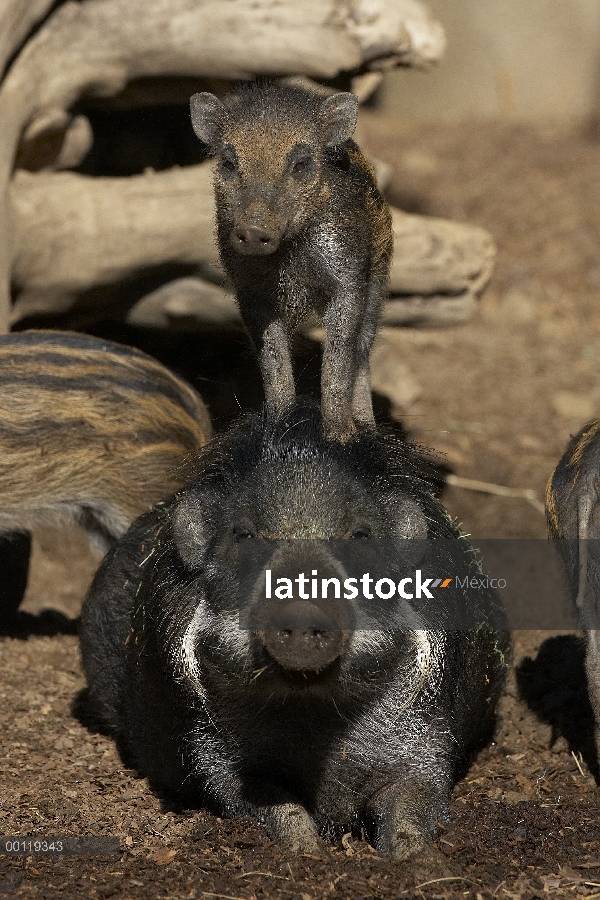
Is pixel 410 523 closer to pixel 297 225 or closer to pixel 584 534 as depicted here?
pixel 584 534

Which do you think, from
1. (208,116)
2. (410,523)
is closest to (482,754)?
(410,523)

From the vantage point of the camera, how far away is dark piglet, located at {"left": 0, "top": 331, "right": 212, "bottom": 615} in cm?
502

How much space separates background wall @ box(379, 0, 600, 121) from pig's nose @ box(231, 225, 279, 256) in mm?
10316

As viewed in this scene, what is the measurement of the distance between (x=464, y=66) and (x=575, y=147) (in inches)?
75.5

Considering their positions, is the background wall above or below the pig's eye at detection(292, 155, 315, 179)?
below

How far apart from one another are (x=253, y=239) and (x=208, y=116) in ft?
2.73

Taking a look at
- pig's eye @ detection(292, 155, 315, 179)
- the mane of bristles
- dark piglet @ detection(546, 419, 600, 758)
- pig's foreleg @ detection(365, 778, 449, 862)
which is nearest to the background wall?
pig's eye @ detection(292, 155, 315, 179)

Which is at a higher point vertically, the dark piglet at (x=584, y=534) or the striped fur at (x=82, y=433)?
the dark piglet at (x=584, y=534)

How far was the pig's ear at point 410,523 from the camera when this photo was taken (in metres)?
3.56

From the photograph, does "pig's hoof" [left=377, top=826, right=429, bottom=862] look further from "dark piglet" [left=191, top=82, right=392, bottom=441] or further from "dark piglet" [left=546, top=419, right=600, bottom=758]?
"dark piglet" [left=191, top=82, right=392, bottom=441]

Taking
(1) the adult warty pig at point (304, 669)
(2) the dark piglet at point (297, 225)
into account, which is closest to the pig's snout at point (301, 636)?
(1) the adult warty pig at point (304, 669)

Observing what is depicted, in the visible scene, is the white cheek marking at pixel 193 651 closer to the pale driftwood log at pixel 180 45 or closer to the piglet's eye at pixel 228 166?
the piglet's eye at pixel 228 166

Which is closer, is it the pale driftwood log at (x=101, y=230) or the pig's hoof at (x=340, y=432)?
the pig's hoof at (x=340, y=432)

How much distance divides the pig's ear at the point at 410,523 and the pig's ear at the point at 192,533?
0.58 m
